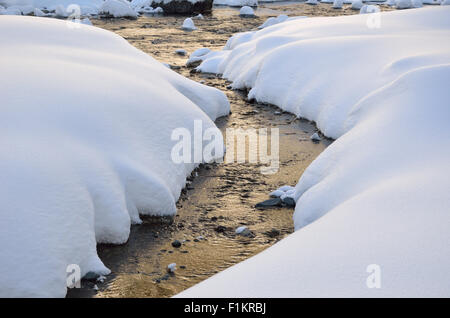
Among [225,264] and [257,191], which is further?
[257,191]

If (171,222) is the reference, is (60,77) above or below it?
above

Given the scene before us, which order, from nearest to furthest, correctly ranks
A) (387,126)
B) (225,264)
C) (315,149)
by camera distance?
1. (225,264)
2. (387,126)
3. (315,149)

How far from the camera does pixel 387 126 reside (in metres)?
5.45

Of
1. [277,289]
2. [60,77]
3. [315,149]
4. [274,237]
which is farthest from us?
[315,149]

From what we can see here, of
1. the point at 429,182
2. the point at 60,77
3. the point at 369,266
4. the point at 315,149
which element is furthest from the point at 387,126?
the point at 60,77

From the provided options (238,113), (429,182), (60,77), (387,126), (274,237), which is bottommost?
(274,237)

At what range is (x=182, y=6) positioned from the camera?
22953mm

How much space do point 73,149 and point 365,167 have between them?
8.88ft

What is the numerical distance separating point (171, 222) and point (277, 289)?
8.12 feet

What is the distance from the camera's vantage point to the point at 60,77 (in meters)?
5.89

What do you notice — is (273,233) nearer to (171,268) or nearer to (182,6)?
(171,268)

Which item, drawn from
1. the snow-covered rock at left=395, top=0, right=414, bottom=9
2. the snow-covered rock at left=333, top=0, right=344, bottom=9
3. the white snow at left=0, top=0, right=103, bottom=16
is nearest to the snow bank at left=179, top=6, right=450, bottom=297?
the snow-covered rock at left=333, top=0, right=344, bottom=9

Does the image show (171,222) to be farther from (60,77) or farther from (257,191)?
(60,77)

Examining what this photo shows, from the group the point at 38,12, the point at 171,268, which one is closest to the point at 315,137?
the point at 171,268
